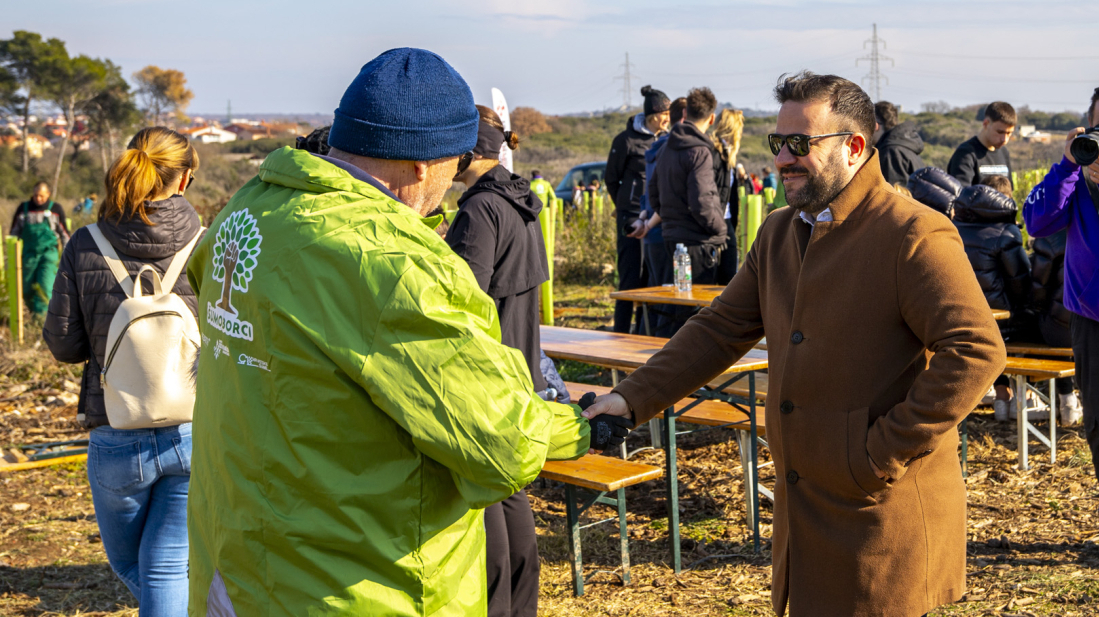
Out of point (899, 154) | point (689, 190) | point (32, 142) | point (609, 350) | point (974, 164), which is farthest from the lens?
point (32, 142)

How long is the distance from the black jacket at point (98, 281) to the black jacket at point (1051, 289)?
4.84m

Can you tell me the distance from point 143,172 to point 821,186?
85.9 inches

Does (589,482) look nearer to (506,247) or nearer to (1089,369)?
(506,247)

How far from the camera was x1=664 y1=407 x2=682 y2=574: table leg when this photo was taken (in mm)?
4496

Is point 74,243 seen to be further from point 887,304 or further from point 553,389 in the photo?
point 887,304

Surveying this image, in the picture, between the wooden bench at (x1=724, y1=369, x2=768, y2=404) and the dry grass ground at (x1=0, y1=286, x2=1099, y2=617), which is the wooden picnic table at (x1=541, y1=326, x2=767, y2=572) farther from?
the dry grass ground at (x1=0, y1=286, x2=1099, y2=617)

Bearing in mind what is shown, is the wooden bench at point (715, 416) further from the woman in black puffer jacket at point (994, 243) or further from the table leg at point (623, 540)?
the woman in black puffer jacket at point (994, 243)

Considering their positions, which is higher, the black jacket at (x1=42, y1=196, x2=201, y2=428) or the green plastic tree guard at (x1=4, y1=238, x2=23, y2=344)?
the black jacket at (x1=42, y1=196, x2=201, y2=428)

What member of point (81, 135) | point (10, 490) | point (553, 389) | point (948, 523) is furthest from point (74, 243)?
point (81, 135)

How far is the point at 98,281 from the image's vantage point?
3.20 m

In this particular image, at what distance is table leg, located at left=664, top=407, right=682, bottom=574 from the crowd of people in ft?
2.70

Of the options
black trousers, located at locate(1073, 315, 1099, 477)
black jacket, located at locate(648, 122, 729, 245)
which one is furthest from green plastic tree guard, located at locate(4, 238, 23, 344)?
black trousers, located at locate(1073, 315, 1099, 477)

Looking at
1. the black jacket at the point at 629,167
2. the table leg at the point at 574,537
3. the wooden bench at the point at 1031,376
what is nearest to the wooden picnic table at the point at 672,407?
the table leg at the point at 574,537

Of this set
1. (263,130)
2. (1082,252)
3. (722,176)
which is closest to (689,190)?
(722,176)
